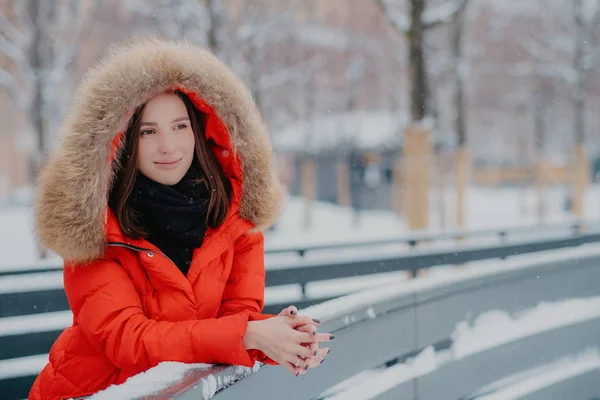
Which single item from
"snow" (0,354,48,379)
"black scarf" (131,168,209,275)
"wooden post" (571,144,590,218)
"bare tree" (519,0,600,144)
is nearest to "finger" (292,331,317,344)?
"black scarf" (131,168,209,275)

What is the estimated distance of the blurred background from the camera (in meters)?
12.1

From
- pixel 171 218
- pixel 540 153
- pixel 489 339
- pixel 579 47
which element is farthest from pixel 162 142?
pixel 540 153

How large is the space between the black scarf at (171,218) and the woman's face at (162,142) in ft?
0.14

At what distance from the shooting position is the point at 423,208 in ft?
29.9

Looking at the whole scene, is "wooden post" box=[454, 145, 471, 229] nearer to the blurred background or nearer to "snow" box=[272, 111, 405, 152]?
the blurred background

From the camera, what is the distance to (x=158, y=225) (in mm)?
2051

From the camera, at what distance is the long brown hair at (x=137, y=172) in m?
2.04

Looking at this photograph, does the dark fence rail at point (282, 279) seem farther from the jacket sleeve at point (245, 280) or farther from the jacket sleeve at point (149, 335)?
the jacket sleeve at point (245, 280)

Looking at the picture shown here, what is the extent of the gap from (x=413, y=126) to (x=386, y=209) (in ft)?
46.2

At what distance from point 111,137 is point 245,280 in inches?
26.0

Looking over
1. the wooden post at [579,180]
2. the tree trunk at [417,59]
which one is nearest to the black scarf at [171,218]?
the tree trunk at [417,59]

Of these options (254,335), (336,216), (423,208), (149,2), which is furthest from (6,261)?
(254,335)

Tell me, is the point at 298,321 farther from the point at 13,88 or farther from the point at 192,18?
the point at 13,88

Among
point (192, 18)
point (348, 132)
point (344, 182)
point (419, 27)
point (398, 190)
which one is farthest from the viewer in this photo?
point (348, 132)
